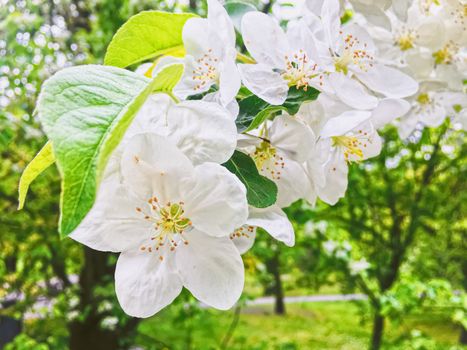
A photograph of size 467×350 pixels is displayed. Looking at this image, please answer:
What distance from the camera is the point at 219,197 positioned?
1.27 feet

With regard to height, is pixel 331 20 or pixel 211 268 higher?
pixel 331 20

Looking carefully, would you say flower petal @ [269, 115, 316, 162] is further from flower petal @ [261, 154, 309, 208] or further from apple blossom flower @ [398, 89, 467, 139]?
apple blossom flower @ [398, 89, 467, 139]

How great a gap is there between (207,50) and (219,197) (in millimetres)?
204

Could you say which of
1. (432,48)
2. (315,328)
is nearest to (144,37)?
(432,48)

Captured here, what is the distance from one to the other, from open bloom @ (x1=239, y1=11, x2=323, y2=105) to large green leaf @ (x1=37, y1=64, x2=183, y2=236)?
17 cm

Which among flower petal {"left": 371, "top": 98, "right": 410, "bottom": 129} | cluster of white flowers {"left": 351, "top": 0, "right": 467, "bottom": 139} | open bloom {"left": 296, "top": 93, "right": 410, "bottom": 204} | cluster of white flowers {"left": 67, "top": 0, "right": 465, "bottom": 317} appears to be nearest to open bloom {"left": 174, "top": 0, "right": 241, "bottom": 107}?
cluster of white flowers {"left": 67, "top": 0, "right": 465, "bottom": 317}

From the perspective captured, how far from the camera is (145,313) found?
42 cm

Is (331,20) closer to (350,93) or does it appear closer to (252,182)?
(350,93)

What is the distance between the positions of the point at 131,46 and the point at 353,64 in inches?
10.3

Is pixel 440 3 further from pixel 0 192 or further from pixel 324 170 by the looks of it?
pixel 0 192

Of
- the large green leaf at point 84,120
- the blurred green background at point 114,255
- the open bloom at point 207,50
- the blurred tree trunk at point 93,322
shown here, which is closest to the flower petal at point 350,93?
the open bloom at point 207,50

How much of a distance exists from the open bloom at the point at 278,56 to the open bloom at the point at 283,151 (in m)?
0.04

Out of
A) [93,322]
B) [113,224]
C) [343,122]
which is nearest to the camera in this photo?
[113,224]

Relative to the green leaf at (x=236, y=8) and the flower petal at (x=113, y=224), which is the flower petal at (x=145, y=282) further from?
the green leaf at (x=236, y=8)
